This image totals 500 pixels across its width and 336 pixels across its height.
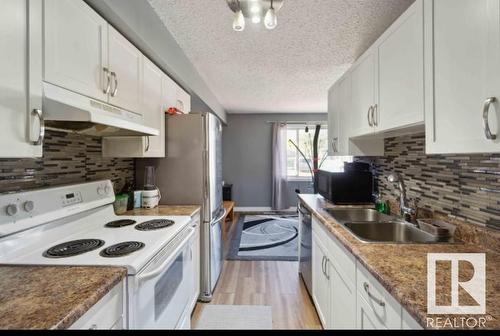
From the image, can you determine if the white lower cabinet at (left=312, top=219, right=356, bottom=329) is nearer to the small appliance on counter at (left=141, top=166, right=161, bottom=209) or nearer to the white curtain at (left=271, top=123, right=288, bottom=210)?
the small appliance on counter at (left=141, top=166, right=161, bottom=209)

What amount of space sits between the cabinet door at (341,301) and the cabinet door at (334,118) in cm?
136

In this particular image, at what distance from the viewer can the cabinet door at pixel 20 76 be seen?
2.69ft

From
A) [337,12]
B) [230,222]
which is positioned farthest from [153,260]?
[230,222]

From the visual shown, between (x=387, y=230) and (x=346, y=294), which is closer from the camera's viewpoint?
(x=346, y=294)

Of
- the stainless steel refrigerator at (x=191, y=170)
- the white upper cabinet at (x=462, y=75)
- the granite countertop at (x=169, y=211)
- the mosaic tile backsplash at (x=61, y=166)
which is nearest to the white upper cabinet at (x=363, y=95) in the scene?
the white upper cabinet at (x=462, y=75)

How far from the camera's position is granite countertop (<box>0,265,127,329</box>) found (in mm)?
665

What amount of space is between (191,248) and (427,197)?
1.67m

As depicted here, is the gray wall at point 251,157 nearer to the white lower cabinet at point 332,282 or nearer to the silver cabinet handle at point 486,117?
the white lower cabinet at point 332,282

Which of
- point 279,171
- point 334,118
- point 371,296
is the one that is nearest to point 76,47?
point 371,296

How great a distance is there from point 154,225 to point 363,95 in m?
1.73

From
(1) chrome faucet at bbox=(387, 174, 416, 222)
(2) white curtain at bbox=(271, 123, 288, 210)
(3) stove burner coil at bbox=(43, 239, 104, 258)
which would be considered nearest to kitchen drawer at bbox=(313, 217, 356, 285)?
(1) chrome faucet at bbox=(387, 174, 416, 222)

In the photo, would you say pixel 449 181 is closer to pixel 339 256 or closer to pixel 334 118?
pixel 339 256

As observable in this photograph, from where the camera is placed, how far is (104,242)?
4.25 ft

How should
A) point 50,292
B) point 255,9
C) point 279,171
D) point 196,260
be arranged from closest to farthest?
point 50,292
point 255,9
point 196,260
point 279,171
